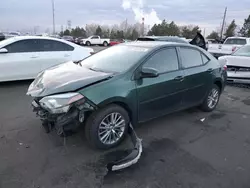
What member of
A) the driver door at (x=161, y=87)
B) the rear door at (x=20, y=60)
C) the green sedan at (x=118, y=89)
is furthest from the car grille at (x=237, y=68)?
the rear door at (x=20, y=60)

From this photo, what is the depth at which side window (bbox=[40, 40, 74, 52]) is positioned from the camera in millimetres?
6941

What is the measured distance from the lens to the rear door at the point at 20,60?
633 centimetres

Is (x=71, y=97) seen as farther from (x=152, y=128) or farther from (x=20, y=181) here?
(x=152, y=128)

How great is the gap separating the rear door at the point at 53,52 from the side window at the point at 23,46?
0.18 metres

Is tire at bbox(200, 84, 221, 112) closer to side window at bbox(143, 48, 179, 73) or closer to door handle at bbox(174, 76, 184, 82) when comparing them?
door handle at bbox(174, 76, 184, 82)

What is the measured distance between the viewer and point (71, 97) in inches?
114

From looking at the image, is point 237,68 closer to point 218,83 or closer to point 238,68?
point 238,68

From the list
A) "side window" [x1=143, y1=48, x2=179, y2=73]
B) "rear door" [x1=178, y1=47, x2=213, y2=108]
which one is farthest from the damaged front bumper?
"rear door" [x1=178, y1=47, x2=213, y2=108]

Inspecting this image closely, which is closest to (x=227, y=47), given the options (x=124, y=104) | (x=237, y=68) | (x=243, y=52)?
(x=243, y=52)

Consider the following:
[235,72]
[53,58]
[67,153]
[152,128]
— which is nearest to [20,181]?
[67,153]

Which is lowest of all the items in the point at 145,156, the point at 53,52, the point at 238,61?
the point at 145,156

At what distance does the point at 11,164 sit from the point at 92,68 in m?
1.88

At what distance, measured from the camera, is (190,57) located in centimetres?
440

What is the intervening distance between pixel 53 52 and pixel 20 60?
3.41ft
